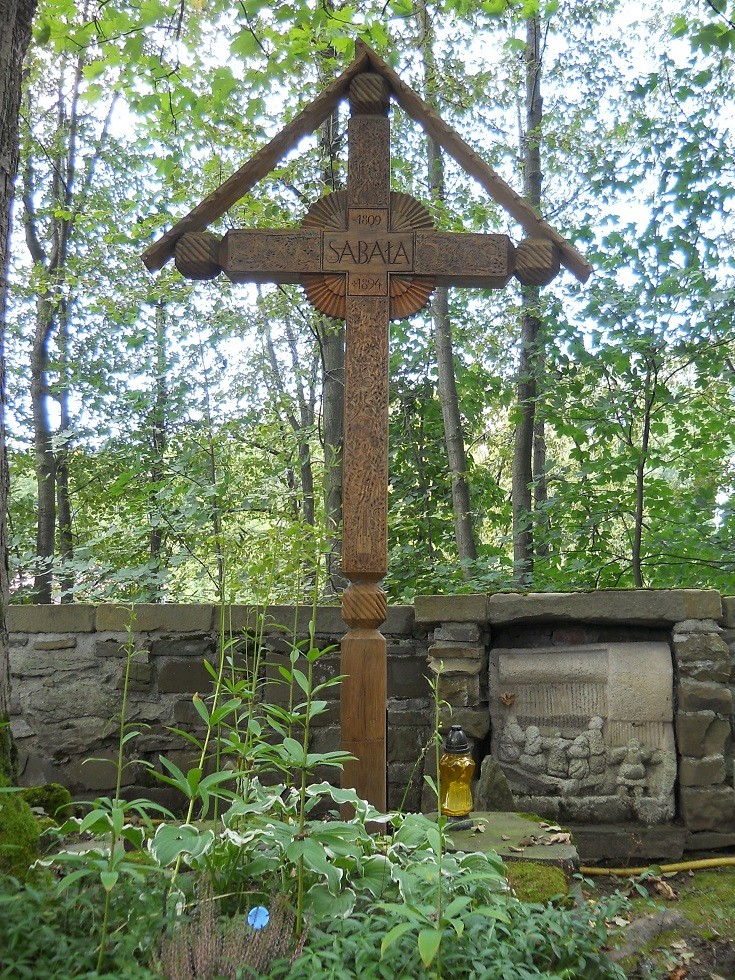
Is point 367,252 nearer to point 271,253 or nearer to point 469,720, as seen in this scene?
point 271,253

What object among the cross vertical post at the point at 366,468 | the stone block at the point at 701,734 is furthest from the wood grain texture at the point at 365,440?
the stone block at the point at 701,734

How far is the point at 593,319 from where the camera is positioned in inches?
228

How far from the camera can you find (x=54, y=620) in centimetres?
412

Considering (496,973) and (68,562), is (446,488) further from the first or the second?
(496,973)

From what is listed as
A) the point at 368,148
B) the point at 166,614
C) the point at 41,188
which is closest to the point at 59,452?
the point at 41,188

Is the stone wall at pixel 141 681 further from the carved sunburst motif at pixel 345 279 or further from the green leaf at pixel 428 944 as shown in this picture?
the green leaf at pixel 428 944

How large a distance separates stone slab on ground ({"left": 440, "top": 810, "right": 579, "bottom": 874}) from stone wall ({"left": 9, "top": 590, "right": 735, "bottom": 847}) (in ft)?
2.23

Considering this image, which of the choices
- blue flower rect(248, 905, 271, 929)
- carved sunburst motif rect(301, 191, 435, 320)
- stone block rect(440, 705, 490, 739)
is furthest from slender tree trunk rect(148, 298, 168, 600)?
blue flower rect(248, 905, 271, 929)

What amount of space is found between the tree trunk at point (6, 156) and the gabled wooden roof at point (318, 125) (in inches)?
34.8

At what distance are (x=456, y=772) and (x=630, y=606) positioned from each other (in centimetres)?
140

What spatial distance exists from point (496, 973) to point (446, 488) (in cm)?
613

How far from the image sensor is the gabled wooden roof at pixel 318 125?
3219 mm

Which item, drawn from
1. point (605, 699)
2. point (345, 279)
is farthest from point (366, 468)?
point (605, 699)

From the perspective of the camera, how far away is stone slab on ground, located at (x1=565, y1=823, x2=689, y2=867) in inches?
139
